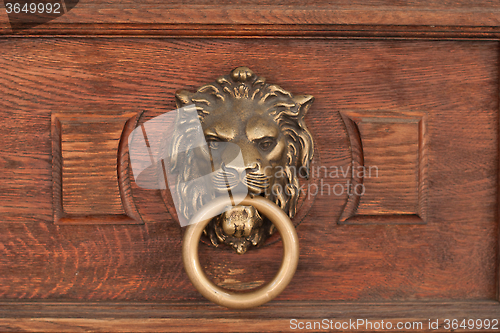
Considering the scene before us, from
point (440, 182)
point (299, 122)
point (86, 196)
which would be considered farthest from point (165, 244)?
point (440, 182)

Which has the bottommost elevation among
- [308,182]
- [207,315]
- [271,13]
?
[207,315]

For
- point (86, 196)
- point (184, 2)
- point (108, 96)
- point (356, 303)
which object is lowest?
point (356, 303)

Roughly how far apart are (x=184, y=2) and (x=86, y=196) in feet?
0.84

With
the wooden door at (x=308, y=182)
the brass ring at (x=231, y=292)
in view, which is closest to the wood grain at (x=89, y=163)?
the wooden door at (x=308, y=182)

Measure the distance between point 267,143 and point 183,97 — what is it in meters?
0.11

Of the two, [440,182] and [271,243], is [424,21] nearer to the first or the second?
[440,182]

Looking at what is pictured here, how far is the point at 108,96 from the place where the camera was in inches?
16.5

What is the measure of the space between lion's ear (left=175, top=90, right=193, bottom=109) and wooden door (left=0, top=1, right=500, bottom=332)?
1cm

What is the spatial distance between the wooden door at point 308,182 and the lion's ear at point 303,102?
0.7 inches

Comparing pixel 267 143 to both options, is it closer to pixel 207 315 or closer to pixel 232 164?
pixel 232 164

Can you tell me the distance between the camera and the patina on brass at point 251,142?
0.38m

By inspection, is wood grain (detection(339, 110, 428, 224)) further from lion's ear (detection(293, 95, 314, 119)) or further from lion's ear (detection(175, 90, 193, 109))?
lion's ear (detection(175, 90, 193, 109))

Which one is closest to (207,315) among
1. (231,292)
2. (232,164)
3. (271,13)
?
(231,292)

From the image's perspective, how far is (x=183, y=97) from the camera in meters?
0.40
